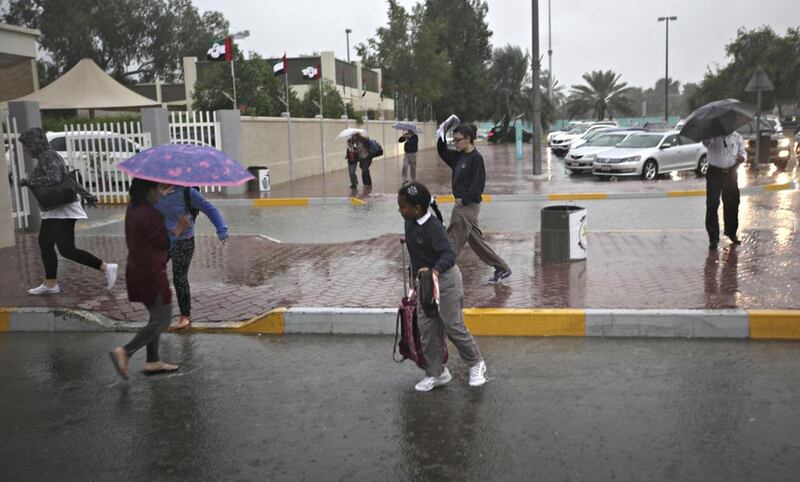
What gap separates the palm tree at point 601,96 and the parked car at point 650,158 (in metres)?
56.1

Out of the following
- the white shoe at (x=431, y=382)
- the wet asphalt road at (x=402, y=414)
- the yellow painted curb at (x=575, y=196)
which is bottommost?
the wet asphalt road at (x=402, y=414)

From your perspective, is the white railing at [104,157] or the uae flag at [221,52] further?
the uae flag at [221,52]

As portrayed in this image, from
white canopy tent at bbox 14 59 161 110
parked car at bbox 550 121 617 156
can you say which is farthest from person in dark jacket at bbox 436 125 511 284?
parked car at bbox 550 121 617 156

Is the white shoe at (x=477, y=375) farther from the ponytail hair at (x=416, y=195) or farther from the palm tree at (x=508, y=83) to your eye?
the palm tree at (x=508, y=83)

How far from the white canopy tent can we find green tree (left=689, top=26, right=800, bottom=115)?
142 feet

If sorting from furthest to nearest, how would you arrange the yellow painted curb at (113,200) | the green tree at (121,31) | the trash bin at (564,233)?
the green tree at (121,31)
the yellow painted curb at (113,200)
the trash bin at (564,233)

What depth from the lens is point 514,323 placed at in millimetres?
6672

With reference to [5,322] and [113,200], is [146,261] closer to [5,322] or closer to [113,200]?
[5,322]

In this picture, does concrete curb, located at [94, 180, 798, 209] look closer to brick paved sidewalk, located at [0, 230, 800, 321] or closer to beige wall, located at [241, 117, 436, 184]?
beige wall, located at [241, 117, 436, 184]

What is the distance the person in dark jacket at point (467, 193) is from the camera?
7.70m

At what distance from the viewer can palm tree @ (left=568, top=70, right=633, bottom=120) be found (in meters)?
76.8

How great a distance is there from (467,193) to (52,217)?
14.0 feet

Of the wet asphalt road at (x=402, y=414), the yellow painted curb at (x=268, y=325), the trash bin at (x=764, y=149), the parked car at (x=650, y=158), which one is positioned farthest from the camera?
the trash bin at (x=764, y=149)

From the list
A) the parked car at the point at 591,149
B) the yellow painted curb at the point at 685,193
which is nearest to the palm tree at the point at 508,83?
Result: the parked car at the point at 591,149
